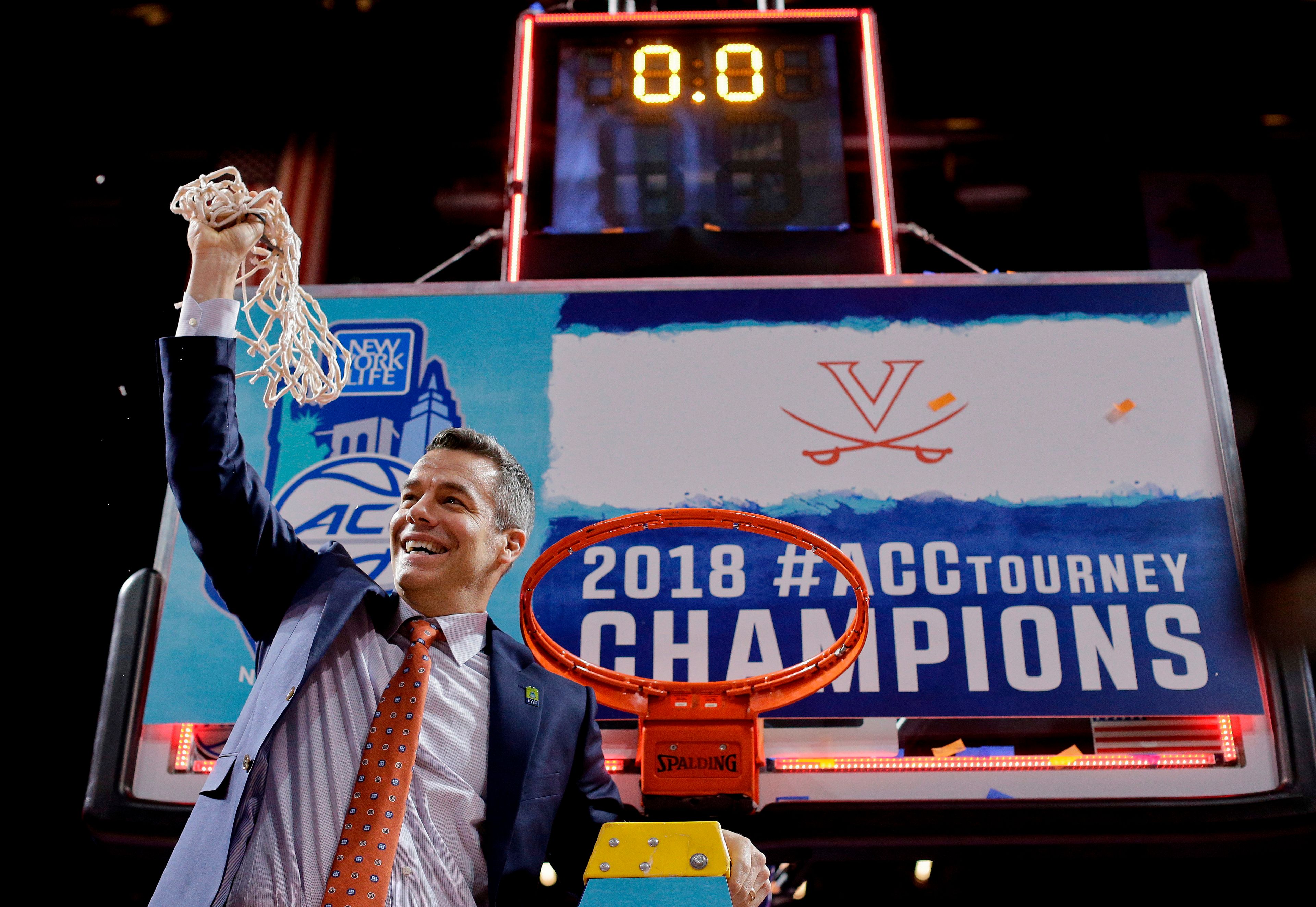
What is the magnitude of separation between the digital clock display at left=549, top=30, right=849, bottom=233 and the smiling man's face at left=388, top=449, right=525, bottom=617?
207 cm

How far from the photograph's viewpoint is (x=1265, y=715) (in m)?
3.02

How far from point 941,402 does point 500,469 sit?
69.5 inches

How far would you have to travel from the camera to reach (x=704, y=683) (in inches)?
103

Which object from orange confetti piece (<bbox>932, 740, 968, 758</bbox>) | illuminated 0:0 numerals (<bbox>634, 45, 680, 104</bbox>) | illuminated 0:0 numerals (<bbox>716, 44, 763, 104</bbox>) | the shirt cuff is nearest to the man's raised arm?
the shirt cuff

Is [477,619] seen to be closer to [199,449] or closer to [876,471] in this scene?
[199,449]

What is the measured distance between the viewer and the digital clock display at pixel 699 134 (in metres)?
4.27

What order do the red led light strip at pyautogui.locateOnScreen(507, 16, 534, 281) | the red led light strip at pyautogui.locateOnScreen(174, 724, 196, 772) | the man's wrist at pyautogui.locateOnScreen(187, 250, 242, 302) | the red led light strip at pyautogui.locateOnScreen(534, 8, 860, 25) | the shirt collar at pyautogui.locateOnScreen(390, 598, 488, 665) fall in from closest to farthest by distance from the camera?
the man's wrist at pyautogui.locateOnScreen(187, 250, 242, 302) < the shirt collar at pyautogui.locateOnScreen(390, 598, 488, 665) < the red led light strip at pyautogui.locateOnScreen(174, 724, 196, 772) < the red led light strip at pyautogui.locateOnScreen(507, 16, 534, 281) < the red led light strip at pyautogui.locateOnScreen(534, 8, 860, 25)

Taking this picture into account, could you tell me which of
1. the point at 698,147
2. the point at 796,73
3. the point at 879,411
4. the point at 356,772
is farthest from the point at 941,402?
the point at 356,772

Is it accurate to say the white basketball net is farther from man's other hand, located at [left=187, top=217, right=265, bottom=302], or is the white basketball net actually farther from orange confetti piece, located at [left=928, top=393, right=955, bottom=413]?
orange confetti piece, located at [left=928, top=393, right=955, bottom=413]

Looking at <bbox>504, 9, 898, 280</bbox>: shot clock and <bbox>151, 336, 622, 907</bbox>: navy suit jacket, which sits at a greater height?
<bbox>504, 9, 898, 280</bbox>: shot clock

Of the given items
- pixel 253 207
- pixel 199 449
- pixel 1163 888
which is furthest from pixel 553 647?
pixel 1163 888

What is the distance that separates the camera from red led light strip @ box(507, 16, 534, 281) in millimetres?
4137

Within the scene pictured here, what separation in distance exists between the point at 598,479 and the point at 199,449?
63.2 inches

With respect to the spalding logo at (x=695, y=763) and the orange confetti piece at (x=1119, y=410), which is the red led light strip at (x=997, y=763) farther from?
the orange confetti piece at (x=1119, y=410)
